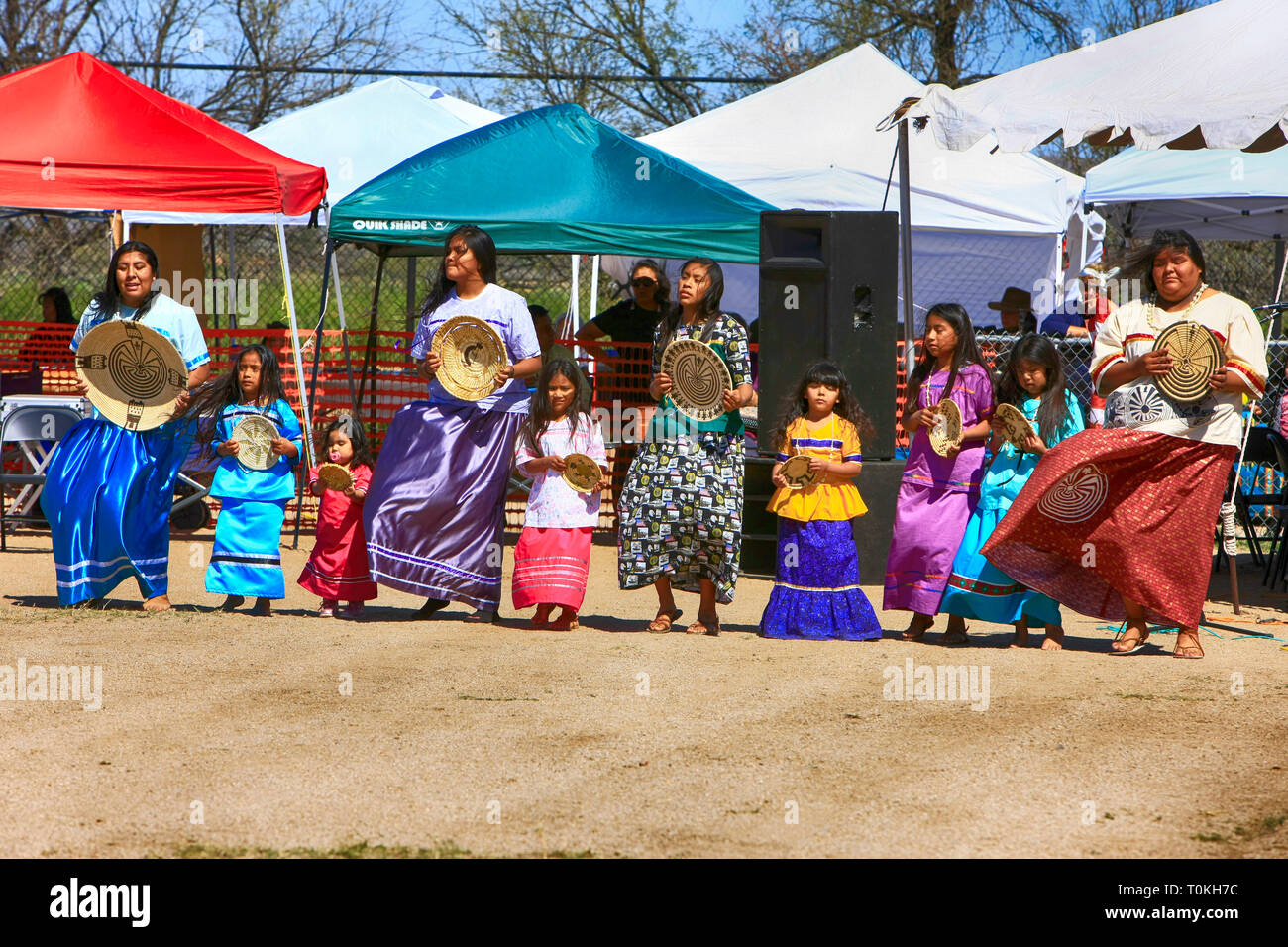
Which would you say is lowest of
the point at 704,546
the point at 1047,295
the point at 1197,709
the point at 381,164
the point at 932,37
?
the point at 1197,709

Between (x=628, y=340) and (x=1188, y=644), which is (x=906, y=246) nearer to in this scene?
(x=628, y=340)

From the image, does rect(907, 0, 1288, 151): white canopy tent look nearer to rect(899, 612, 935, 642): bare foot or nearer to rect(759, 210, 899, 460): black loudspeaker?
rect(759, 210, 899, 460): black loudspeaker

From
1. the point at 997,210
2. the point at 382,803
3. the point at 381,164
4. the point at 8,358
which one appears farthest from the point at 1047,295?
the point at 382,803

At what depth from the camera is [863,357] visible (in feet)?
27.9

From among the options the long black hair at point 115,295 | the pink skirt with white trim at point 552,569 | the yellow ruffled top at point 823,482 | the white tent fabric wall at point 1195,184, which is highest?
the white tent fabric wall at point 1195,184

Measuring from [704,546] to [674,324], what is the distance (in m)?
1.05

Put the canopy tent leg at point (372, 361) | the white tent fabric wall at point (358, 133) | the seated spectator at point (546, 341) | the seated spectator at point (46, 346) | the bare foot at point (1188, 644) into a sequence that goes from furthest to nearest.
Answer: the white tent fabric wall at point (358, 133) < the seated spectator at point (46, 346) < the canopy tent leg at point (372, 361) < the seated spectator at point (546, 341) < the bare foot at point (1188, 644)

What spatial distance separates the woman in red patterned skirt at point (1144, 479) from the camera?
6.23 meters

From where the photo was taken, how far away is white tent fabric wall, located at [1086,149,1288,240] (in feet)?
42.6

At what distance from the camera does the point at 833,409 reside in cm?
676

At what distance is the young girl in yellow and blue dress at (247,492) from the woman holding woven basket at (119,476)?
197 mm

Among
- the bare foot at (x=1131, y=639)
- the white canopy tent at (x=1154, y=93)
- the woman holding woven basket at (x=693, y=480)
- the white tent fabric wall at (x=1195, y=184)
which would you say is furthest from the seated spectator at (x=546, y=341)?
the white tent fabric wall at (x=1195, y=184)

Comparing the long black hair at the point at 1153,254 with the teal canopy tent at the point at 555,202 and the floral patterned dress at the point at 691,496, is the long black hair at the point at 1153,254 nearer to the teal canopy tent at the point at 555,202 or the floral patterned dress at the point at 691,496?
the floral patterned dress at the point at 691,496
